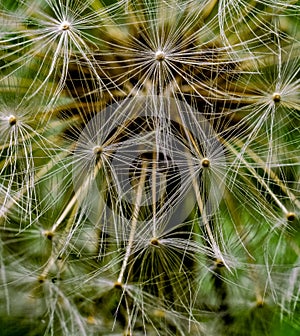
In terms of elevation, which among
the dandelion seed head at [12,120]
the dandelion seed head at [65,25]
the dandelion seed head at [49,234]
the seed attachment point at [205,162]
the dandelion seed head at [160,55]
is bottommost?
the dandelion seed head at [49,234]

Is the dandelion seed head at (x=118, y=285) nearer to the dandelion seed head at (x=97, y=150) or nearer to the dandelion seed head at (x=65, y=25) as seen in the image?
the dandelion seed head at (x=97, y=150)

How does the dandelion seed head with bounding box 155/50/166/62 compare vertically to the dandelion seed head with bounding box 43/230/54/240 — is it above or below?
above

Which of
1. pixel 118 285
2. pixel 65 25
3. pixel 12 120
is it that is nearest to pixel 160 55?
pixel 65 25

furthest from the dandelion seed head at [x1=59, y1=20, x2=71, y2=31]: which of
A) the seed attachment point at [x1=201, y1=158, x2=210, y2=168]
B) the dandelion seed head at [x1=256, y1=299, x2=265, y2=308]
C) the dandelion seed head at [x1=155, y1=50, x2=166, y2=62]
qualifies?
the dandelion seed head at [x1=256, y1=299, x2=265, y2=308]

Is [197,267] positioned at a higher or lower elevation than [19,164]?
lower

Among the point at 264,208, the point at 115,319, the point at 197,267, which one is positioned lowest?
the point at 115,319

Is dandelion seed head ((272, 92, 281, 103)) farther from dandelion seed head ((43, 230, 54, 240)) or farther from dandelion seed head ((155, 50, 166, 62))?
dandelion seed head ((43, 230, 54, 240))

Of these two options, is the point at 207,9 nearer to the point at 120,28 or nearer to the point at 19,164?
the point at 120,28

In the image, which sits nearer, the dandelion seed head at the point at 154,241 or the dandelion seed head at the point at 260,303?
the dandelion seed head at the point at 154,241

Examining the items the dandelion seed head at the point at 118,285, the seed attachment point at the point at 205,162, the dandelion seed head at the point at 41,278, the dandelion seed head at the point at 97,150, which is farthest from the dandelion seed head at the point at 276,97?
the dandelion seed head at the point at 41,278

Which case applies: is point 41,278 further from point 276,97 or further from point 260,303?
point 276,97

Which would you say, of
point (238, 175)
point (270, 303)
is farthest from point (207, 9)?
point (270, 303)
